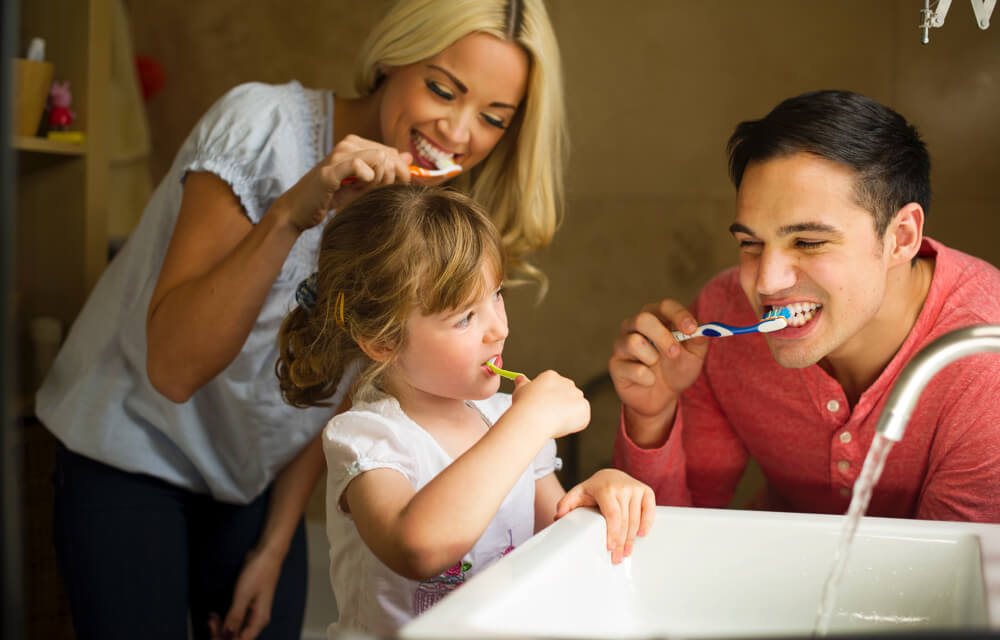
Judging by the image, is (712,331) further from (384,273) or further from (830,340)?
(384,273)

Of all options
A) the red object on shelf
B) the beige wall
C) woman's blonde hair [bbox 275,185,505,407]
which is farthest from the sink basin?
the red object on shelf

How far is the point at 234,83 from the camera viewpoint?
6.95 feet

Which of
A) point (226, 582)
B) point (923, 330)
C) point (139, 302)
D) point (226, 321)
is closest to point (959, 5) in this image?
point (923, 330)

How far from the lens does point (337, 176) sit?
3.02ft

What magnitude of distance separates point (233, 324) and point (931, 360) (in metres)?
0.69

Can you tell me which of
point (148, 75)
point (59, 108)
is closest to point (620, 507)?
point (59, 108)

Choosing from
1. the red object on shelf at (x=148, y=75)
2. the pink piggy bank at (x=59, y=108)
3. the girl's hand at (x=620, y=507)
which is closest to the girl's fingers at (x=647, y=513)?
the girl's hand at (x=620, y=507)

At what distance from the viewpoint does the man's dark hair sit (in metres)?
0.93

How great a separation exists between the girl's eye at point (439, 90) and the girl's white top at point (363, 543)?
41 centimetres

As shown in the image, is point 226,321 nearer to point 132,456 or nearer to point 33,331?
point 132,456

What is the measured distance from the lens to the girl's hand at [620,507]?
774 mm

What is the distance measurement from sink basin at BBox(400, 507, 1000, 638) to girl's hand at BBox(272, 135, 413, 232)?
42 centimetres

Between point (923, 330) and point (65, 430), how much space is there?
1028 millimetres

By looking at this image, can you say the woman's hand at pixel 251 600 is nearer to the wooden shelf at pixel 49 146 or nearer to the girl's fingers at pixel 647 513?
the girl's fingers at pixel 647 513
